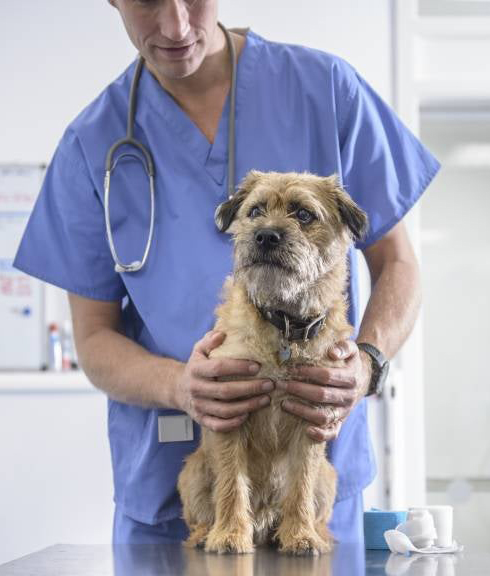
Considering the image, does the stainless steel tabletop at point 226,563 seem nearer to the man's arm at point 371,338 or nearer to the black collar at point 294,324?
the man's arm at point 371,338

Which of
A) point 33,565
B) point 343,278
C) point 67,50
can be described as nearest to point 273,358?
point 343,278

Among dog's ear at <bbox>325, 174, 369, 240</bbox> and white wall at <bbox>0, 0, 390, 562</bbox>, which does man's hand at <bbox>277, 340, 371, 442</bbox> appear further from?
white wall at <bbox>0, 0, 390, 562</bbox>

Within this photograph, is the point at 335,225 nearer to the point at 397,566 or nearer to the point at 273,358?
the point at 273,358

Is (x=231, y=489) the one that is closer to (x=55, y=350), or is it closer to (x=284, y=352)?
(x=284, y=352)

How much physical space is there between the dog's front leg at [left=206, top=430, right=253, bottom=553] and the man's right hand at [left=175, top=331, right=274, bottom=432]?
1.5 inches

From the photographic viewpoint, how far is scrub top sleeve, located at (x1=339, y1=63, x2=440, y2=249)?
169 centimetres

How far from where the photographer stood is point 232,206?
4.95ft

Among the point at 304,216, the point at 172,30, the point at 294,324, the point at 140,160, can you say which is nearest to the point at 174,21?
the point at 172,30

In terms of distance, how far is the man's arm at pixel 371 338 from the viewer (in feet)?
4.42

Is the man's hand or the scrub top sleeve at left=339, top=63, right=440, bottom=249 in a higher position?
the scrub top sleeve at left=339, top=63, right=440, bottom=249

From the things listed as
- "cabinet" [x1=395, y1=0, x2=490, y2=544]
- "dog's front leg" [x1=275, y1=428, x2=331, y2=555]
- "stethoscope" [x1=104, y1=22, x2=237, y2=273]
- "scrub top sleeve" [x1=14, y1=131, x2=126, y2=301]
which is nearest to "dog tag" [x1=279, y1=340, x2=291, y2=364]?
"dog's front leg" [x1=275, y1=428, x2=331, y2=555]

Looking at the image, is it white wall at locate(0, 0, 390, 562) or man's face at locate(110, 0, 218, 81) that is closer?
man's face at locate(110, 0, 218, 81)

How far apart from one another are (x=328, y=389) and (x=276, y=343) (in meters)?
0.11

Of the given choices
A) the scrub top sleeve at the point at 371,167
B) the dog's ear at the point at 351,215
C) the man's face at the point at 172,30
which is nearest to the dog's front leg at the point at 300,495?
the dog's ear at the point at 351,215
